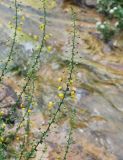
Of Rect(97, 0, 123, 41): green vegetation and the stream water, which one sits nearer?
the stream water

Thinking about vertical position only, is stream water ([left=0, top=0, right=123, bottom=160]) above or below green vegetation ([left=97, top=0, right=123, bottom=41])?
below

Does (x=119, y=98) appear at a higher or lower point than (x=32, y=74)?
lower

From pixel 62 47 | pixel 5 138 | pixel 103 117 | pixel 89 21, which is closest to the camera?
pixel 5 138

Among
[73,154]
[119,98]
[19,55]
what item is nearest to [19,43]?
[19,55]

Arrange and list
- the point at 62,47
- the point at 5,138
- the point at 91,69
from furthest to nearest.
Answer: the point at 62,47 < the point at 91,69 < the point at 5,138

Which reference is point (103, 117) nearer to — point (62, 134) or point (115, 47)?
point (62, 134)

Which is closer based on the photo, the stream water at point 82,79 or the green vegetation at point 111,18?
the stream water at point 82,79

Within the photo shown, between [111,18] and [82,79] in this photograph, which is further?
[111,18]

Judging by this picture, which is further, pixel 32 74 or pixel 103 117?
pixel 103 117
